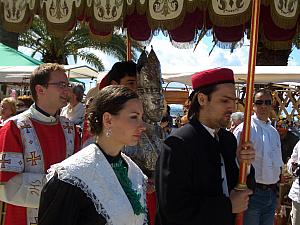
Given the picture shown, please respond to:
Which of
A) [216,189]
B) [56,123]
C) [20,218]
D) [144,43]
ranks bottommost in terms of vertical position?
[20,218]

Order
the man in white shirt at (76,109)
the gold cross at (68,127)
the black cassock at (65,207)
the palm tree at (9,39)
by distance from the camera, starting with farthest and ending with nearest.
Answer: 1. the palm tree at (9,39)
2. the man in white shirt at (76,109)
3. the gold cross at (68,127)
4. the black cassock at (65,207)

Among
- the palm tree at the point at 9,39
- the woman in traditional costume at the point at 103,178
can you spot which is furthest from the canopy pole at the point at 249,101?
the palm tree at the point at 9,39

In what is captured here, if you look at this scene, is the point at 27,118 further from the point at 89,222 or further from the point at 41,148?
the point at 89,222

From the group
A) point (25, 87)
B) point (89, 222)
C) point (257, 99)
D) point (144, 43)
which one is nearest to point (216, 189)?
point (89, 222)

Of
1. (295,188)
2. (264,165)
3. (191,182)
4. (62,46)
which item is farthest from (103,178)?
(62,46)

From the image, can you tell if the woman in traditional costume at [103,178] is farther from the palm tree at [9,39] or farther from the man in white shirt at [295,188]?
the palm tree at [9,39]

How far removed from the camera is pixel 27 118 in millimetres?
3316

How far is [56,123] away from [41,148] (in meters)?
0.25

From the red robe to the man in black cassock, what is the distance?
2.95ft

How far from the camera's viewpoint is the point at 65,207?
1.97 m

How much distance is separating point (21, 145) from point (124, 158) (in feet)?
3.63

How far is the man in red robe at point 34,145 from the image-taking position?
10.2ft

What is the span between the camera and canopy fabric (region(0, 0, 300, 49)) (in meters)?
3.55

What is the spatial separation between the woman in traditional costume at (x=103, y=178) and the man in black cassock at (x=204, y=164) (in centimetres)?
30
